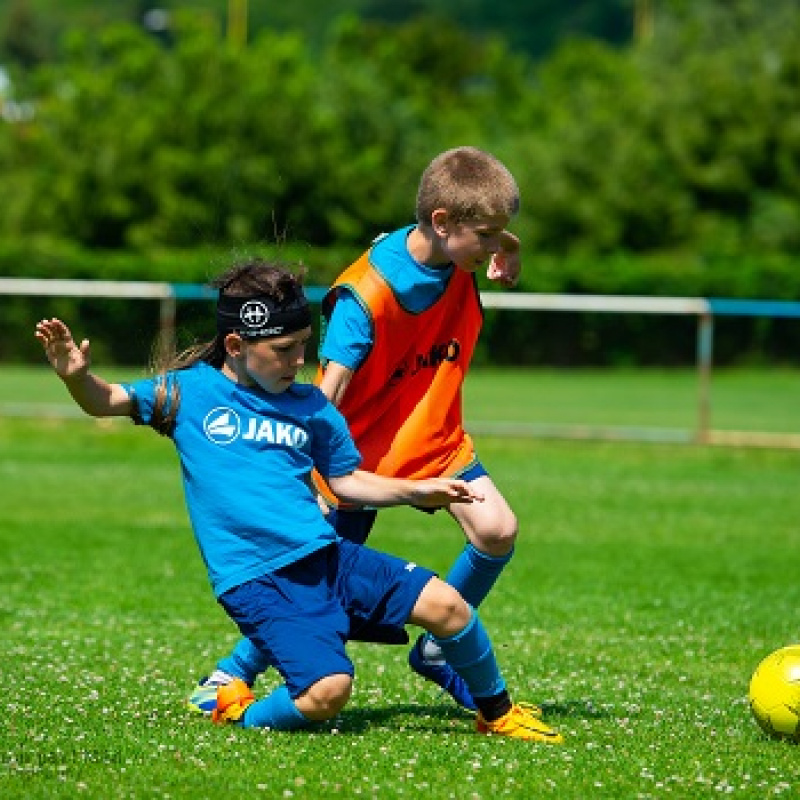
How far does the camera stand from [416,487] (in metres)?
5.95

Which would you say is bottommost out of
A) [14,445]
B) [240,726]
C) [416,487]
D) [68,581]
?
[14,445]

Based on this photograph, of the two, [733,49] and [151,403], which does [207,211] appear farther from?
[151,403]

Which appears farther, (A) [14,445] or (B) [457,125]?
(B) [457,125]

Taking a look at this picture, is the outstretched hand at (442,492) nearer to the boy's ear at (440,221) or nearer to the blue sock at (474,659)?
the blue sock at (474,659)

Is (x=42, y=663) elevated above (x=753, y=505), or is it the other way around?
(x=42, y=663)

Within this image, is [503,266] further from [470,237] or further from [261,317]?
[261,317]

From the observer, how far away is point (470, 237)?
670 cm

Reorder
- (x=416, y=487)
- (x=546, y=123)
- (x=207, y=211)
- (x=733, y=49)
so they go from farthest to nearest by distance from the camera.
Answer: (x=546, y=123) → (x=733, y=49) → (x=207, y=211) → (x=416, y=487)

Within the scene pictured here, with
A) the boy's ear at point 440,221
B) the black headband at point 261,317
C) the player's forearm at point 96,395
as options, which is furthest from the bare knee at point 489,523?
the player's forearm at point 96,395

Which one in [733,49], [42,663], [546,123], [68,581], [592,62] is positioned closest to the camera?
[42,663]

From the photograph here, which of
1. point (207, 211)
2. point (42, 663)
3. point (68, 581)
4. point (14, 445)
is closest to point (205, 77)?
point (207, 211)

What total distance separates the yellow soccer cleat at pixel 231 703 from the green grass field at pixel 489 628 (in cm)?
6

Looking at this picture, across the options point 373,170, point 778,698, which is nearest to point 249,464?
point 778,698

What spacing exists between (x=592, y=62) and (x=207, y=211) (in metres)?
31.9
